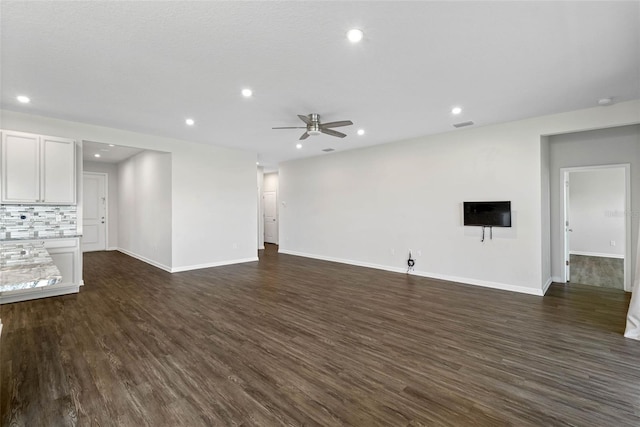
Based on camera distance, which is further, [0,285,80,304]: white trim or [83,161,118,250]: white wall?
[83,161,118,250]: white wall

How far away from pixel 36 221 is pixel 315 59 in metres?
5.17

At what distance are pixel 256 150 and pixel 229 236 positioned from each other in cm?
222

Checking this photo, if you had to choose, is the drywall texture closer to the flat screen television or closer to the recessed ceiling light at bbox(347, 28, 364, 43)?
the flat screen television

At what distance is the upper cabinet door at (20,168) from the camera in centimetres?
417

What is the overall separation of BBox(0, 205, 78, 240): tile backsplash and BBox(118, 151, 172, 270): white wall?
1658 mm

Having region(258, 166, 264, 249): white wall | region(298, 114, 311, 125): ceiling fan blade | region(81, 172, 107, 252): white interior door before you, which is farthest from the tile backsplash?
region(258, 166, 264, 249): white wall

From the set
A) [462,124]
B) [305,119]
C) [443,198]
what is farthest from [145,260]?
[462,124]

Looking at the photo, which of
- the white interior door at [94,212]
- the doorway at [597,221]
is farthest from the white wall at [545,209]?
the white interior door at [94,212]

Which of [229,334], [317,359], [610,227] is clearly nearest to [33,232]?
[229,334]

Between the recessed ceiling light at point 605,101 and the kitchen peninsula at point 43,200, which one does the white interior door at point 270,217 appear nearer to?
the kitchen peninsula at point 43,200

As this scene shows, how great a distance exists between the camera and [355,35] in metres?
2.43

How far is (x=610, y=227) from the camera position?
285 inches

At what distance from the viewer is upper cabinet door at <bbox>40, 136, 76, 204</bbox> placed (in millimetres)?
4469

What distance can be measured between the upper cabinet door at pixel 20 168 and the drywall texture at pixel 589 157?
8600 millimetres
